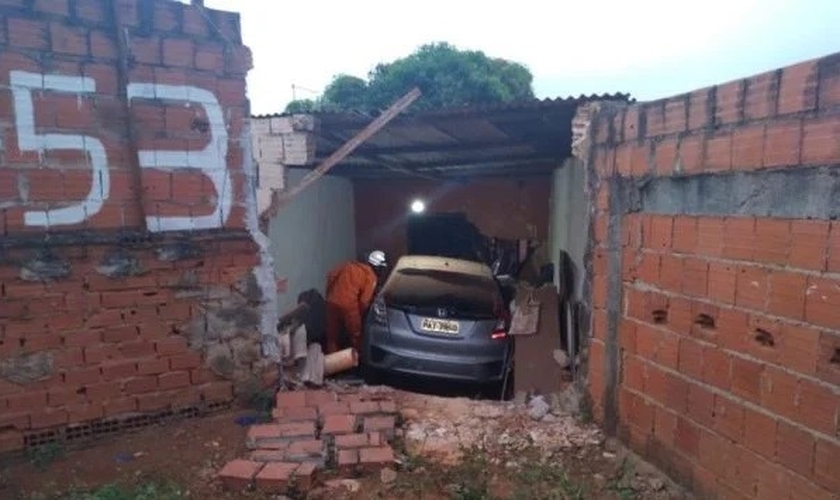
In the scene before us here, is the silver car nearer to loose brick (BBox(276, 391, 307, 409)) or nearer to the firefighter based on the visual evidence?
the firefighter

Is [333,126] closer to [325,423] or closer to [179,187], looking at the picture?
[179,187]

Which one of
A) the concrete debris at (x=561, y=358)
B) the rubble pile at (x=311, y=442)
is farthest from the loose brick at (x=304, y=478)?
the concrete debris at (x=561, y=358)

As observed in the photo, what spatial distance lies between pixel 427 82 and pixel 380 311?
440 inches

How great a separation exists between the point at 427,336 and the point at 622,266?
101 inches

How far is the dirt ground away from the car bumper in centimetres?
139

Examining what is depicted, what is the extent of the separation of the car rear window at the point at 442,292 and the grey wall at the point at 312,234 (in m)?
1.44

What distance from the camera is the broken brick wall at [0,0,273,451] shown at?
3.64 m

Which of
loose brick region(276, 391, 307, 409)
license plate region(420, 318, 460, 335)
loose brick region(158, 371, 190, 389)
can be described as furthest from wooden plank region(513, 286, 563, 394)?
loose brick region(158, 371, 190, 389)

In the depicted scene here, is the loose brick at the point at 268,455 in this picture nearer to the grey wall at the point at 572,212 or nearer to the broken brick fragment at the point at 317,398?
the broken brick fragment at the point at 317,398

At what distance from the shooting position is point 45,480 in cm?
343

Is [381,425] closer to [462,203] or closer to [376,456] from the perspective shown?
[376,456]

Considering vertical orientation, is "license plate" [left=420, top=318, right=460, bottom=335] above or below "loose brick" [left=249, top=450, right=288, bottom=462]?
above

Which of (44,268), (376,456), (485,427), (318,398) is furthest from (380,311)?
(44,268)

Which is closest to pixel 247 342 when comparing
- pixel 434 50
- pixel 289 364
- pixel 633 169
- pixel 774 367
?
pixel 289 364
